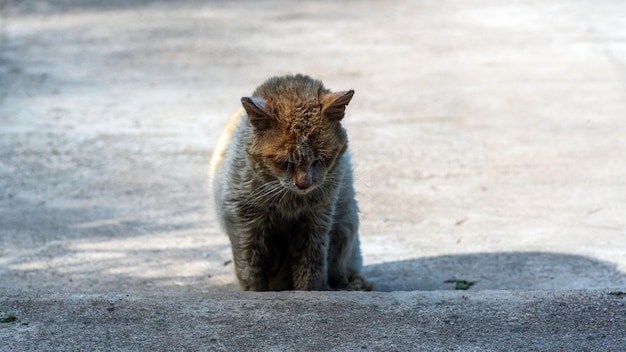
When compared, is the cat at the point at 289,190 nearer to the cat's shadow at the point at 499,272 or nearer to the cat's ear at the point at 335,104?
the cat's ear at the point at 335,104

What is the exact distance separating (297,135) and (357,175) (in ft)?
12.0

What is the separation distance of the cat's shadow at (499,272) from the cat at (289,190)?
1.46 ft

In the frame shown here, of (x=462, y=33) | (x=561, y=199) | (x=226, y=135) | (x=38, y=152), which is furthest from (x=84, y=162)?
(x=462, y=33)

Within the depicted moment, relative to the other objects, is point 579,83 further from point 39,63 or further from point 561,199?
point 39,63

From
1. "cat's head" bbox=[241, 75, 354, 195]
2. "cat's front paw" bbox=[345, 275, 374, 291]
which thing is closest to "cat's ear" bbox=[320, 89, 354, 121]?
"cat's head" bbox=[241, 75, 354, 195]

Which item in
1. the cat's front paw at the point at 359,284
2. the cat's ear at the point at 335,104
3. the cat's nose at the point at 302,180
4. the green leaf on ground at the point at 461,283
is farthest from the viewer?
the green leaf on ground at the point at 461,283

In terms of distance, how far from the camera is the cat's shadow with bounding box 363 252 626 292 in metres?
6.29

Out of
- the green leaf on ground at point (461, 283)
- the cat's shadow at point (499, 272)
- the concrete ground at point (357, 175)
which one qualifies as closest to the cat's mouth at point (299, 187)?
the concrete ground at point (357, 175)

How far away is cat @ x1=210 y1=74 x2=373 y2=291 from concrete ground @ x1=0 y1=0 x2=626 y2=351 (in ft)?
1.29

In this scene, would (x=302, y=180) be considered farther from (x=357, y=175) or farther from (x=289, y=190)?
(x=357, y=175)

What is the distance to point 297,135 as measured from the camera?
4.94 metres

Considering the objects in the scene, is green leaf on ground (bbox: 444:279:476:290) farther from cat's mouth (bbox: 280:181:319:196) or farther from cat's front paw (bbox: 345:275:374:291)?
cat's mouth (bbox: 280:181:319:196)

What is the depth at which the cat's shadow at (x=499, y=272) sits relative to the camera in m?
6.29

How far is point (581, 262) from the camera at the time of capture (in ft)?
21.9
